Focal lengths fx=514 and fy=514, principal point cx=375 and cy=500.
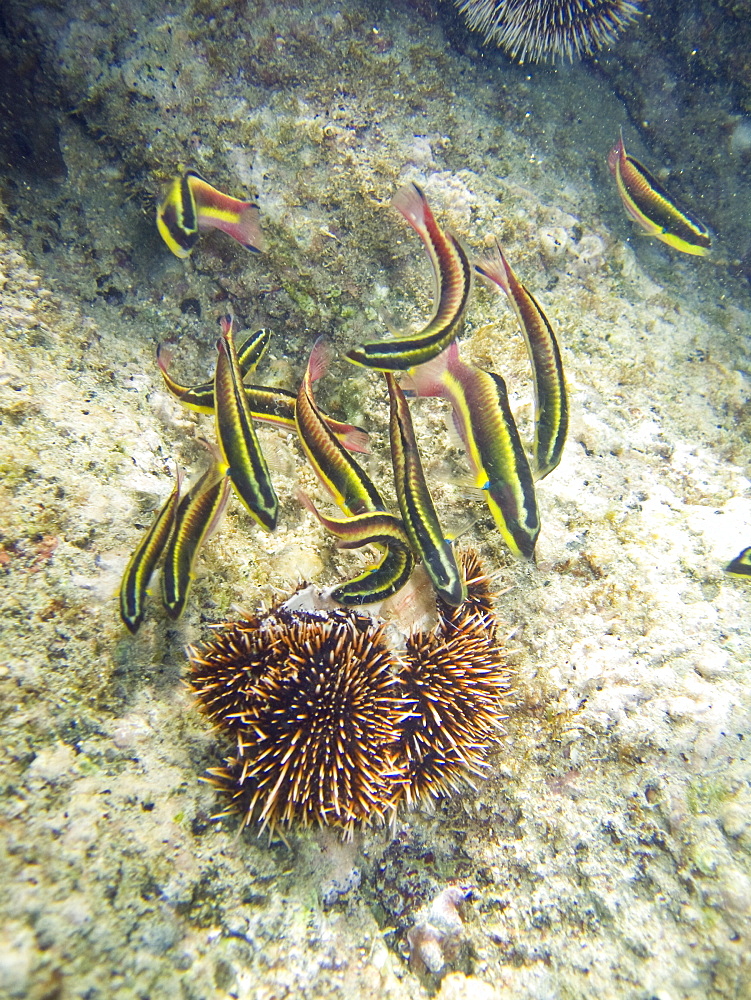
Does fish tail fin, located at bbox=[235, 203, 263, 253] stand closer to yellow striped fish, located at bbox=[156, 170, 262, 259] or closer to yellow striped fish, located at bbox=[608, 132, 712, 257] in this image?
yellow striped fish, located at bbox=[156, 170, 262, 259]

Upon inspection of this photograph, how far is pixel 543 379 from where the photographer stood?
2.77 m

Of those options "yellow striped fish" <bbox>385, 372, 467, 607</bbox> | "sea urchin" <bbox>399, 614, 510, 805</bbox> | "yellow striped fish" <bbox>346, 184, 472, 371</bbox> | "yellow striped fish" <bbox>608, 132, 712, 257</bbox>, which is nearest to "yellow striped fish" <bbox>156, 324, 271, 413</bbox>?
"yellow striped fish" <bbox>346, 184, 472, 371</bbox>

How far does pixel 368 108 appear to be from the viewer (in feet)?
12.8

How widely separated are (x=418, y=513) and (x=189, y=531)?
45.3 inches

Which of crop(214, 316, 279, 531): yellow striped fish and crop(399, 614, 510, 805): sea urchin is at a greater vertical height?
crop(214, 316, 279, 531): yellow striped fish

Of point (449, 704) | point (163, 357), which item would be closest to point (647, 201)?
point (163, 357)

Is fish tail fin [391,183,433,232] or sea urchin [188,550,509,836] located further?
fish tail fin [391,183,433,232]

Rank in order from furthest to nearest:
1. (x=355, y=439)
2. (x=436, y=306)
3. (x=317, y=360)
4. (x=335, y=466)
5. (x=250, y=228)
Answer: (x=250, y=228) < (x=317, y=360) < (x=355, y=439) < (x=436, y=306) < (x=335, y=466)

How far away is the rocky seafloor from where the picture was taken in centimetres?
218

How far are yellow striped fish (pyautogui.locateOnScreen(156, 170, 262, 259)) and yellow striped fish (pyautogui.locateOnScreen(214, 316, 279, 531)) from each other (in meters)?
1.01

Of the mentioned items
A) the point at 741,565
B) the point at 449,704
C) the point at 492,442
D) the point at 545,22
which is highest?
the point at 545,22

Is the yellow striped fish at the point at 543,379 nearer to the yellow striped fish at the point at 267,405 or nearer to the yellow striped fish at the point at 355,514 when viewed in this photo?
the yellow striped fish at the point at 355,514

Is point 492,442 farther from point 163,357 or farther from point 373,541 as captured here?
point 163,357

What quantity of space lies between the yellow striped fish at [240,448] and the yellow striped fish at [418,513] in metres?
0.68
